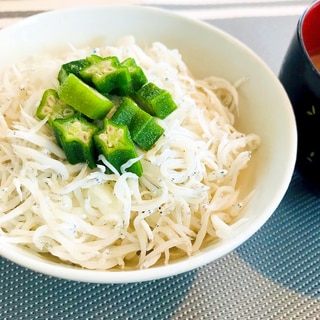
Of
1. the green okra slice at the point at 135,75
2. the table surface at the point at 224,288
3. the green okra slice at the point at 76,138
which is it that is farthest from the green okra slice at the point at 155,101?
the table surface at the point at 224,288

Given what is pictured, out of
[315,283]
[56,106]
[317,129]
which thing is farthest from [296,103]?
[56,106]

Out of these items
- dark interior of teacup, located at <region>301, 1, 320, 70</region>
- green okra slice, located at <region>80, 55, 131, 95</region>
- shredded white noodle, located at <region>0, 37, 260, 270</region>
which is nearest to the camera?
shredded white noodle, located at <region>0, 37, 260, 270</region>

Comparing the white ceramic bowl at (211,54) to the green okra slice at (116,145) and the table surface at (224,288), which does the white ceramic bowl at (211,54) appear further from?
the green okra slice at (116,145)

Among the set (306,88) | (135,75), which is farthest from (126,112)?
(306,88)

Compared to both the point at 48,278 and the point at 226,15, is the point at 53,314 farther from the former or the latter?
the point at 226,15

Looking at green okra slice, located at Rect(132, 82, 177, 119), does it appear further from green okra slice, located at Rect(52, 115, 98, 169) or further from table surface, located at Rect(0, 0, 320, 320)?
table surface, located at Rect(0, 0, 320, 320)

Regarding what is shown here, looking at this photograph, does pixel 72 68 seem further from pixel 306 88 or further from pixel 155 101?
pixel 306 88

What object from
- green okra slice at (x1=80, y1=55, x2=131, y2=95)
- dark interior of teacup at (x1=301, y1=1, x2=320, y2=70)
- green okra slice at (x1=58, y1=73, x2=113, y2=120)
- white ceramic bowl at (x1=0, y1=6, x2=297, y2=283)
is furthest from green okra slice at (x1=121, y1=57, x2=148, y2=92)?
dark interior of teacup at (x1=301, y1=1, x2=320, y2=70)
